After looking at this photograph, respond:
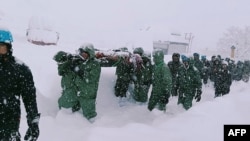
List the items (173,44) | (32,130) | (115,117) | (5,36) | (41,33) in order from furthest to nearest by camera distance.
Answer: (173,44) → (41,33) → (115,117) → (32,130) → (5,36)

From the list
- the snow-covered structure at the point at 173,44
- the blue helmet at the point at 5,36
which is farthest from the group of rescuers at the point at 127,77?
the snow-covered structure at the point at 173,44

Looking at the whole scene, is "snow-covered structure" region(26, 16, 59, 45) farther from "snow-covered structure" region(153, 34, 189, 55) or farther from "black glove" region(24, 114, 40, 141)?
"snow-covered structure" region(153, 34, 189, 55)

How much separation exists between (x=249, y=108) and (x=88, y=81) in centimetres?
314

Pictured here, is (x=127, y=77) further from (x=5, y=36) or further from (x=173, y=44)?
(x=173, y=44)

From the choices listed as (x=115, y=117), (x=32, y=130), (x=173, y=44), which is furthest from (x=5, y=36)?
(x=173, y=44)

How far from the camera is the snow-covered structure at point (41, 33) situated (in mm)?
16144

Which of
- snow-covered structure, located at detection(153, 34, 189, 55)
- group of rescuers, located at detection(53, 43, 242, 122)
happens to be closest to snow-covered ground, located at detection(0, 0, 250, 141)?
group of rescuers, located at detection(53, 43, 242, 122)

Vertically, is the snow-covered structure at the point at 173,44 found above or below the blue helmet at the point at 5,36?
below

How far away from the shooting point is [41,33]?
16719mm

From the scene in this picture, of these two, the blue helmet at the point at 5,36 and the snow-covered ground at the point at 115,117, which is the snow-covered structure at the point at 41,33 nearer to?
the snow-covered ground at the point at 115,117

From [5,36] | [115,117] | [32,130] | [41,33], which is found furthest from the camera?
[41,33]

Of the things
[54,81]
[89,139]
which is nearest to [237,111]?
[89,139]

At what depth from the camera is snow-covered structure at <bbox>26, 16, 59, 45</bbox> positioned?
53.0ft

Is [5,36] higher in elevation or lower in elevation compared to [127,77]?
higher
